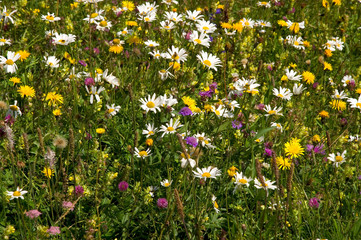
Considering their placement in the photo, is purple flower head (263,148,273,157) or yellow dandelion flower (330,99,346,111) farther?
yellow dandelion flower (330,99,346,111)

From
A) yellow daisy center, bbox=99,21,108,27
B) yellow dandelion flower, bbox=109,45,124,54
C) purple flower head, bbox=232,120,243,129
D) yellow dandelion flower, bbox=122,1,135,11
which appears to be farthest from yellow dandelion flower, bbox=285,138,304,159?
yellow dandelion flower, bbox=122,1,135,11

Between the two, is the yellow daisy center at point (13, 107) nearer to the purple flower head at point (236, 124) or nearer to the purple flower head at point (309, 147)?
the purple flower head at point (236, 124)

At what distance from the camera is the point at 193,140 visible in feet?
6.89

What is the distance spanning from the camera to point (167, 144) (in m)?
2.32

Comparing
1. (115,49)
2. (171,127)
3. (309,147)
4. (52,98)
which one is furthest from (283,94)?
(52,98)

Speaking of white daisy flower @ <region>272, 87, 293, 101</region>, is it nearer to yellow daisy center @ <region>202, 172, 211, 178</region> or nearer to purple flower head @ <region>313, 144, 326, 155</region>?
purple flower head @ <region>313, 144, 326, 155</region>

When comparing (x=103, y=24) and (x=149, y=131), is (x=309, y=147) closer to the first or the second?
(x=149, y=131)

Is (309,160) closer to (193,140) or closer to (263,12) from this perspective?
(193,140)

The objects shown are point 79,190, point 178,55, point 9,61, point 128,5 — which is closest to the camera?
point 79,190

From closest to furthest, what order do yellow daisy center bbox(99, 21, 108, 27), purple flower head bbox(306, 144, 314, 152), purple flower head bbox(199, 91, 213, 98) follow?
purple flower head bbox(306, 144, 314, 152) < purple flower head bbox(199, 91, 213, 98) < yellow daisy center bbox(99, 21, 108, 27)

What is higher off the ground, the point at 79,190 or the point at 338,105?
the point at 79,190

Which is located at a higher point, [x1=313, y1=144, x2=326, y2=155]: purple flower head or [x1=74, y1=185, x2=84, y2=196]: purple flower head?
[x1=74, y1=185, x2=84, y2=196]: purple flower head

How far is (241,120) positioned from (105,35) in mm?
1759

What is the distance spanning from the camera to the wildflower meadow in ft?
6.11
